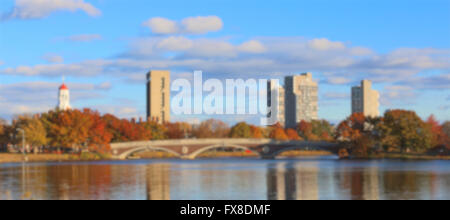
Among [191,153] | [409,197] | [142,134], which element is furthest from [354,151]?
[409,197]

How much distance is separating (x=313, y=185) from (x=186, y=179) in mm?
11051

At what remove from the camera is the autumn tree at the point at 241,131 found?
13616cm

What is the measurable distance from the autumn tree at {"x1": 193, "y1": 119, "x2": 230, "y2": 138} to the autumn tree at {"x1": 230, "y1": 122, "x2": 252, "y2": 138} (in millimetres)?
7118

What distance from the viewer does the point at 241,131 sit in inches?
5408

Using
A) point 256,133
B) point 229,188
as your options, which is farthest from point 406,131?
point 229,188

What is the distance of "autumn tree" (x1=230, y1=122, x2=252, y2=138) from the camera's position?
5361 inches

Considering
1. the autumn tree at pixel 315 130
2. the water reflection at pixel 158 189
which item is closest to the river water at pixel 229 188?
the water reflection at pixel 158 189

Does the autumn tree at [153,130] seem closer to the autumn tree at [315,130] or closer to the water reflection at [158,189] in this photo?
the autumn tree at [315,130]

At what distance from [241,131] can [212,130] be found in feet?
59.2

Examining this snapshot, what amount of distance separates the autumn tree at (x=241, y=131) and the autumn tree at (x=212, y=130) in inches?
280

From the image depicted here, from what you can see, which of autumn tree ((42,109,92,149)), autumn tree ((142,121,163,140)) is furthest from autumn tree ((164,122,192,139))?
autumn tree ((42,109,92,149))

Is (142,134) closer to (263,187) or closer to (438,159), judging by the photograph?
(438,159)
